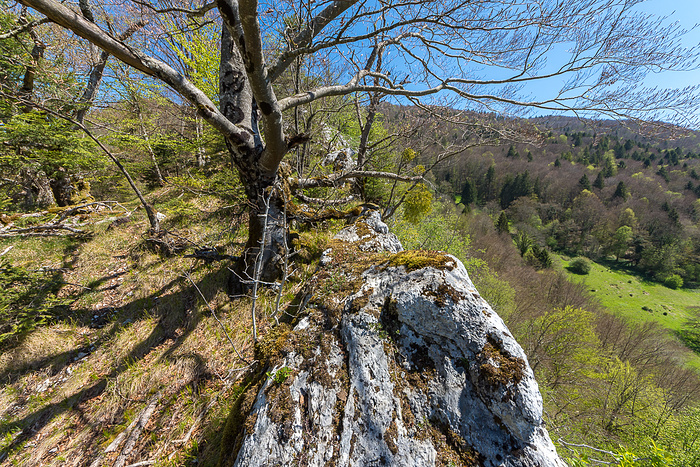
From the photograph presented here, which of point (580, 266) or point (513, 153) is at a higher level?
point (513, 153)

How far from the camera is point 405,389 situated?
2021 mm

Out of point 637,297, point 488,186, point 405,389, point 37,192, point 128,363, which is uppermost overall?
point 37,192

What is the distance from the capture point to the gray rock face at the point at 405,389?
5.66 feet

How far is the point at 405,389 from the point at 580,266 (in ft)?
188

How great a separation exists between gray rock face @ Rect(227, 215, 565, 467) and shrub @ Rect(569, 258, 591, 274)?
56279mm

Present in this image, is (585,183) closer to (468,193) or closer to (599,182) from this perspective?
(599,182)

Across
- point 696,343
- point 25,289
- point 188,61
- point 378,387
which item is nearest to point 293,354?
point 378,387

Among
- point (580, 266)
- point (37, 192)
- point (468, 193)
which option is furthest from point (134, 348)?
point (468, 193)

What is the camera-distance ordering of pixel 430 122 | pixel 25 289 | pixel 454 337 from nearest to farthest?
pixel 454 337
pixel 25 289
pixel 430 122

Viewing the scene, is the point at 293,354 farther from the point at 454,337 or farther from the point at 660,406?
the point at 660,406

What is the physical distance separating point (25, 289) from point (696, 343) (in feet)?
184

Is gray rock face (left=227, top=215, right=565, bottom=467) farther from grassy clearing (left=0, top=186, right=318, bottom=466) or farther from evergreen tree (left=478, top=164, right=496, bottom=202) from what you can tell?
evergreen tree (left=478, top=164, right=496, bottom=202)

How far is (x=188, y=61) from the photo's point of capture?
21.4 feet

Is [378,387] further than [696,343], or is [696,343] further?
[696,343]
